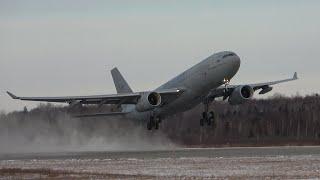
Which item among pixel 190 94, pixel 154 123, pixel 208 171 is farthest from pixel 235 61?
pixel 208 171

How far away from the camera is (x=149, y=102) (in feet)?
200

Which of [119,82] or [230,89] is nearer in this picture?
[230,89]

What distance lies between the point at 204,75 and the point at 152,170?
24.7 m

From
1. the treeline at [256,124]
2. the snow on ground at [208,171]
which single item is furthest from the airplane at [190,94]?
the treeline at [256,124]

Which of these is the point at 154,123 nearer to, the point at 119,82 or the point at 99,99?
the point at 99,99

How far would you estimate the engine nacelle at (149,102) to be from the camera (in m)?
60.9

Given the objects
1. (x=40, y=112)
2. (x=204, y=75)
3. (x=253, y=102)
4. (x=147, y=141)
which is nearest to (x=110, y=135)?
(x=147, y=141)

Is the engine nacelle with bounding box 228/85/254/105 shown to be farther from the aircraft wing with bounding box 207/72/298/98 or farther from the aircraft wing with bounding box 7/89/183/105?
the aircraft wing with bounding box 7/89/183/105

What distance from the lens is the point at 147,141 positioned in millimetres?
74125

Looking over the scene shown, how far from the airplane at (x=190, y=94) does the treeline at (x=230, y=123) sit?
3285 mm

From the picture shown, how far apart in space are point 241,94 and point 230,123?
6166cm

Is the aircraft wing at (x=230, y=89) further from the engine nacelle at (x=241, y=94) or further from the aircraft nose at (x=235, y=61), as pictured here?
the aircraft nose at (x=235, y=61)

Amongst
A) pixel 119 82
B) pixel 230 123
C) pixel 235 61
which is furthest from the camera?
pixel 230 123

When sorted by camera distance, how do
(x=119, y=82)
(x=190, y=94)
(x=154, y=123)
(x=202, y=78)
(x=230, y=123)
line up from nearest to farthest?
1. (x=202, y=78)
2. (x=190, y=94)
3. (x=154, y=123)
4. (x=119, y=82)
5. (x=230, y=123)
